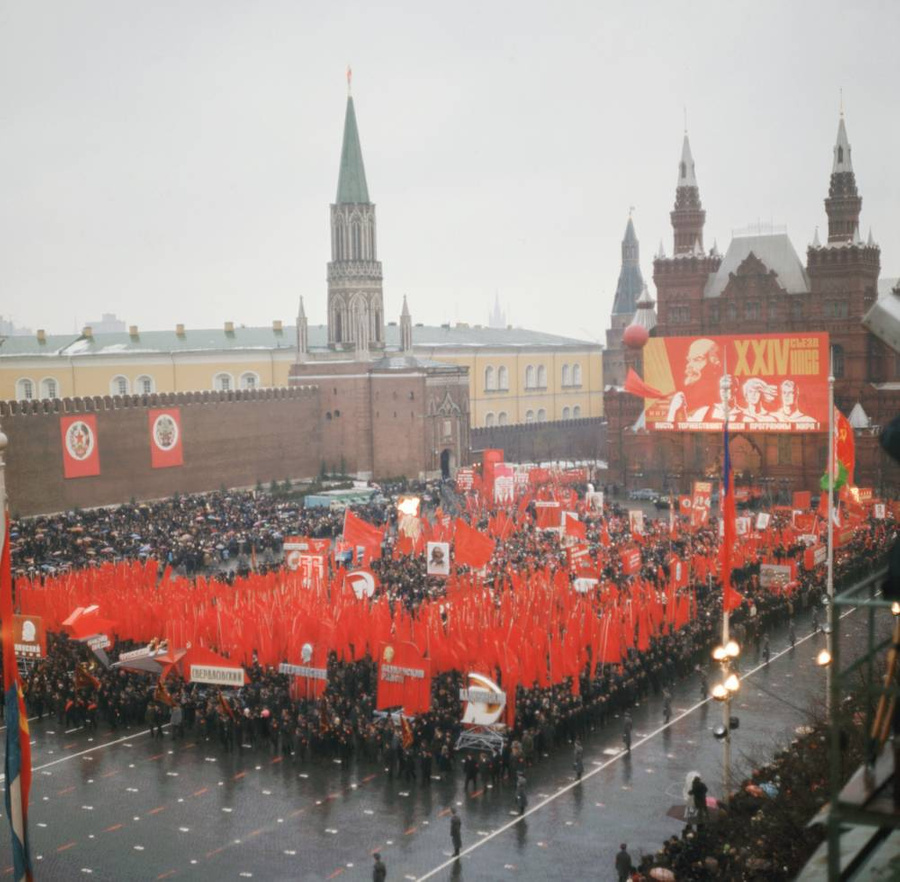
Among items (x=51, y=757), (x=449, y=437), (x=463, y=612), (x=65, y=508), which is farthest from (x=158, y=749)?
(x=449, y=437)

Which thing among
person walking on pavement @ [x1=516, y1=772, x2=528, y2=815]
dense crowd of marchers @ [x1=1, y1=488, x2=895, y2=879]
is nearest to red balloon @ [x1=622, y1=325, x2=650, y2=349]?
dense crowd of marchers @ [x1=1, y1=488, x2=895, y2=879]

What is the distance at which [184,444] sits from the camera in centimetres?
6022

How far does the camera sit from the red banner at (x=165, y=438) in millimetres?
58219

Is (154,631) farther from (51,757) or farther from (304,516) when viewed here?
(304,516)

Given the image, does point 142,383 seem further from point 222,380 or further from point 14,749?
point 14,749

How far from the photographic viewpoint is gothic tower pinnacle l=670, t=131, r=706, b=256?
64.5 metres

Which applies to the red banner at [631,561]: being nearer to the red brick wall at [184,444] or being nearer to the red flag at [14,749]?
the red flag at [14,749]

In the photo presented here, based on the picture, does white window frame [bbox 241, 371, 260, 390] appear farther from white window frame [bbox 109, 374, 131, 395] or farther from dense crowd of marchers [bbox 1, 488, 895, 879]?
dense crowd of marchers [bbox 1, 488, 895, 879]

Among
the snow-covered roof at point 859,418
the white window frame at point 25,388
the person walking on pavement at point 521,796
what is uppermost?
the white window frame at point 25,388

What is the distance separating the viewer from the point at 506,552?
36875mm

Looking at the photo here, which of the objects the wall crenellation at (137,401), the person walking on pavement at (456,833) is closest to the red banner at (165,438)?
the wall crenellation at (137,401)

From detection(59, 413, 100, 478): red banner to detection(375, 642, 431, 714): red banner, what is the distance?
1418 inches

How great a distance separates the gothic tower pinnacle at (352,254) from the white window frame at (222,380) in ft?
24.7

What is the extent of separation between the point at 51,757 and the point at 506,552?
18.3 meters
